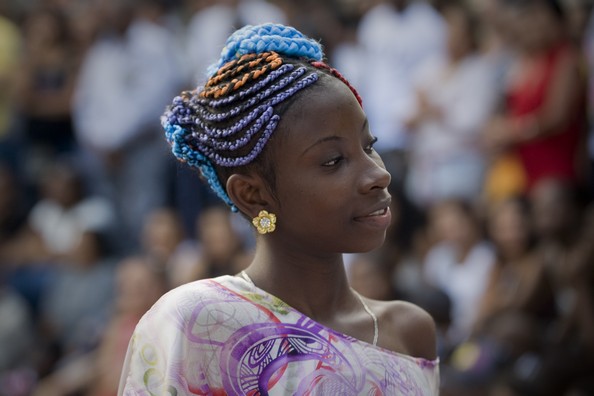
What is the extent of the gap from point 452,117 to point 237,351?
5121 mm

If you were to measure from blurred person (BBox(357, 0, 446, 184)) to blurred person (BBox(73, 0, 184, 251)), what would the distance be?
1881 millimetres

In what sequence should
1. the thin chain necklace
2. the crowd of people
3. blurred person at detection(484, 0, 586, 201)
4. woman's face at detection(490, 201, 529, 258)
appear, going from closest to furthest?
the thin chain necklace → the crowd of people → woman's face at detection(490, 201, 529, 258) → blurred person at detection(484, 0, 586, 201)

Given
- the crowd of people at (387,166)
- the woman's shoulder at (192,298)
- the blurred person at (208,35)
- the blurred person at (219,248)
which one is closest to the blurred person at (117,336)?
the crowd of people at (387,166)

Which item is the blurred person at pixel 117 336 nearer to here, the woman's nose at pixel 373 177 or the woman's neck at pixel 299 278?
the woman's neck at pixel 299 278

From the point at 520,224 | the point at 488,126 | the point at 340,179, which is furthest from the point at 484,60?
the point at 340,179

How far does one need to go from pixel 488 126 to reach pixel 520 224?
3.48ft

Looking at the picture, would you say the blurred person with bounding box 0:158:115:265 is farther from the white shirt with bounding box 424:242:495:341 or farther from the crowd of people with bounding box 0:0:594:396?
the white shirt with bounding box 424:242:495:341

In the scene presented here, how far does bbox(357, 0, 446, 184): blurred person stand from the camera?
7.75 m

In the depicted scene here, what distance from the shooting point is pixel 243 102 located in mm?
2486

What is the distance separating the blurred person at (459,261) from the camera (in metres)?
6.36

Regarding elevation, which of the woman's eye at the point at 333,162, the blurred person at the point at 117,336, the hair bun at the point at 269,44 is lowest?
the blurred person at the point at 117,336

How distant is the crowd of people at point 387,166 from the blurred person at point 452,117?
15 millimetres

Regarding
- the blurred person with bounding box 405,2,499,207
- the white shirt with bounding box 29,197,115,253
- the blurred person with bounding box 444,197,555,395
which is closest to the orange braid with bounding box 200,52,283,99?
the blurred person with bounding box 444,197,555,395

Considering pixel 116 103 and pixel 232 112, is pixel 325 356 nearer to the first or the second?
pixel 232 112
